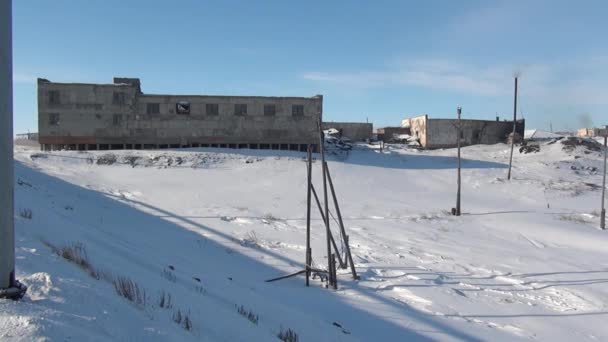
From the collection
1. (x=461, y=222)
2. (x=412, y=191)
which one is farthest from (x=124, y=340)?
(x=412, y=191)

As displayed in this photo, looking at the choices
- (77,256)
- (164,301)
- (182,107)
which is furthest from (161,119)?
(164,301)

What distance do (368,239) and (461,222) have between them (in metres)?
6.59

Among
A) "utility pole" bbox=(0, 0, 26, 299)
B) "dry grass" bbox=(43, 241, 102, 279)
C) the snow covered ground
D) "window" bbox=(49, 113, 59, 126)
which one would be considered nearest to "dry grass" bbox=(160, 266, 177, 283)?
the snow covered ground

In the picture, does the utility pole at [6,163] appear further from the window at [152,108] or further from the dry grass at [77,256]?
the window at [152,108]

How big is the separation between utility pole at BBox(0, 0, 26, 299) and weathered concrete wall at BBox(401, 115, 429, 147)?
47.4 meters

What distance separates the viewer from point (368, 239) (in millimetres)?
15531

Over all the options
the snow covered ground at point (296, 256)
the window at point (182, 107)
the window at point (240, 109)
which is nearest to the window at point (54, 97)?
the snow covered ground at point (296, 256)

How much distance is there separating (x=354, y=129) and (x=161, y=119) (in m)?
21.5

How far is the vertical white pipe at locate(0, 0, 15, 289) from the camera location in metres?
3.28

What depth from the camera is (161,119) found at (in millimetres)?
39094

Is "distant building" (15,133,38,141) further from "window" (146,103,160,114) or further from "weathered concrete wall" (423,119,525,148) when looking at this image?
"weathered concrete wall" (423,119,525,148)

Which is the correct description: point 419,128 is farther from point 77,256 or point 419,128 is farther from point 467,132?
point 77,256

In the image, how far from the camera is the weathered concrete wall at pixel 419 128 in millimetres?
48656

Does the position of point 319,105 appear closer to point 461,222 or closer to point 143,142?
point 143,142
